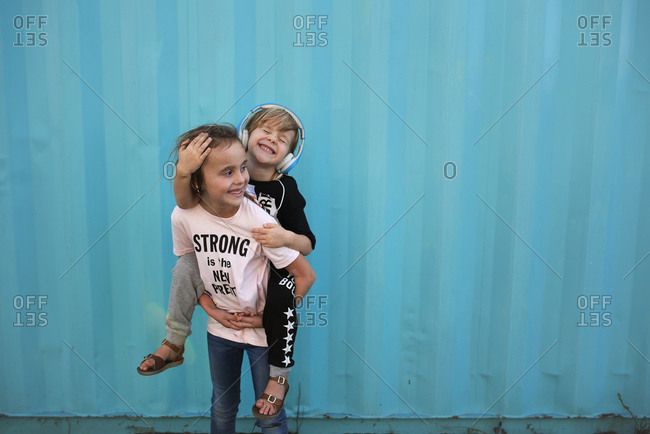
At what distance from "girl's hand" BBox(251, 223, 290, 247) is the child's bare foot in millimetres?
596

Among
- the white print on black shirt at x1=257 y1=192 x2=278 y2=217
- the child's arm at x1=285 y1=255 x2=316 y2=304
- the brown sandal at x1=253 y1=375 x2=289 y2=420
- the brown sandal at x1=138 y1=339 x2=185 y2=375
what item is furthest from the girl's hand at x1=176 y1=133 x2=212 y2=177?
the brown sandal at x1=253 y1=375 x2=289 y2=420

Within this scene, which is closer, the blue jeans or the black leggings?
the black leggings

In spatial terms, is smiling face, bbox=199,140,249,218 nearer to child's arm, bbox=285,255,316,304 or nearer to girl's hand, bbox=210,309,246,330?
child's arm, bbox=285,255,316,304

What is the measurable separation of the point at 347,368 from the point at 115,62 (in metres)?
2.27

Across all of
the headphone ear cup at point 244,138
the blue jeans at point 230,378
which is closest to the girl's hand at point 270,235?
the headphone ear cup at point 244,138

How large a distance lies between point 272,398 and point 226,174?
0.96m

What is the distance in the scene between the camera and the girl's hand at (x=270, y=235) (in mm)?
1832

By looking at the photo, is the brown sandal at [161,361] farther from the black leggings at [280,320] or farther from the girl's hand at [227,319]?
the black leggings at [280,320]

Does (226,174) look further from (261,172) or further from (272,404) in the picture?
(272,404)

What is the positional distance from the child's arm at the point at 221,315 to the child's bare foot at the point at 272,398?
0.28 m

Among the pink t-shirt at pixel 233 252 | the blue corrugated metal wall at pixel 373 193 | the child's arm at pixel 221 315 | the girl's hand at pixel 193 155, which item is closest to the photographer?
the girl's hand at pixel 193 155

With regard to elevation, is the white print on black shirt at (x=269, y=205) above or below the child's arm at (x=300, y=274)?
above

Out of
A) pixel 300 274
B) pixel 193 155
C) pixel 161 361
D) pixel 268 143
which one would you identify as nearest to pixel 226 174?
pixel 193 155

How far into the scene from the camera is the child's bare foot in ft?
6.18
